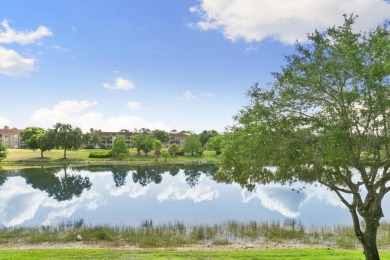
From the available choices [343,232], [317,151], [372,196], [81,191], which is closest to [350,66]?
[317,151]

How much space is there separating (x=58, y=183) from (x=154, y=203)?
991 inches

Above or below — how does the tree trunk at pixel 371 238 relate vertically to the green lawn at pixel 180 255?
above

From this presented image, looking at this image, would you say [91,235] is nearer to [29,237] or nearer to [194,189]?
[29,237]

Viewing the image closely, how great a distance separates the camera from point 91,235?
22.6 m

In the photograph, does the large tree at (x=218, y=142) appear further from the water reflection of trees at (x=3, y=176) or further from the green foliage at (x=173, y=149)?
the water reflection of trees at (x=3, y=176)

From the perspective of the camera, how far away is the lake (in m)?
29.9

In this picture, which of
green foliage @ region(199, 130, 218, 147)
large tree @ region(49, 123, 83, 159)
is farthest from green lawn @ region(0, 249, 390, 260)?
green foliage @ region(199, 130, 218, 147)

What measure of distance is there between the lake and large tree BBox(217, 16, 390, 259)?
802 cm

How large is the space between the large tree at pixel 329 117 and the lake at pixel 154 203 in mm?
8017

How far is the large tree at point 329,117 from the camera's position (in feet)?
32.0

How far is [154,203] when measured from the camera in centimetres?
3869

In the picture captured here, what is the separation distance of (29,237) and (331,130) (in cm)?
2142

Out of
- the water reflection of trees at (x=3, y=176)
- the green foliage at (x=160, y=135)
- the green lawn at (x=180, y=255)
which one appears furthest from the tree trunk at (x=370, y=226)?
the green foliage at (x=160, y=135)

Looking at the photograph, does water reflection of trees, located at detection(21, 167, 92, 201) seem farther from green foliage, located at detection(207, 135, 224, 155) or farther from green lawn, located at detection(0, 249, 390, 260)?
green lawn, located at detection(0, 249, 390, 260)
